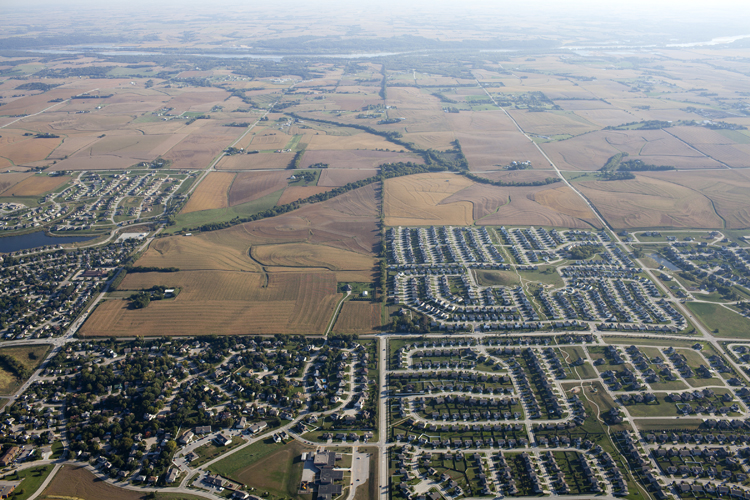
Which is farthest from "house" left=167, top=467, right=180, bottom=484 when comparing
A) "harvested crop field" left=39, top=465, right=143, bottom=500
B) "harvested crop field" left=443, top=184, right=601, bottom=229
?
"harvested crop field" left=443, top=184, right=601, bottom=229

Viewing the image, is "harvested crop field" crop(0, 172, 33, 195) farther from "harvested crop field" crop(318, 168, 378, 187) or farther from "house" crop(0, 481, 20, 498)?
"house" crop(0, 481, 20, 498)

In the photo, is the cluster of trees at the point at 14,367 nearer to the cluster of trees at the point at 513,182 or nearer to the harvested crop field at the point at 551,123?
the cluster of trees at the point at 513,182

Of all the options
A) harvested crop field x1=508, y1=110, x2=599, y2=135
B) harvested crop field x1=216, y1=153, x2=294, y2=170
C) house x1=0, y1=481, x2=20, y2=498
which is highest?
harvested crop field x1=508, y1=110, x2=599, y2=135

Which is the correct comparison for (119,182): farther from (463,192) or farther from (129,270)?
(463,192)

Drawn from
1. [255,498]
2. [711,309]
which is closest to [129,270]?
[255,498]

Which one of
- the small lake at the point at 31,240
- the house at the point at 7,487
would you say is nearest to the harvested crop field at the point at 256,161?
the small lake at the point at 31,240

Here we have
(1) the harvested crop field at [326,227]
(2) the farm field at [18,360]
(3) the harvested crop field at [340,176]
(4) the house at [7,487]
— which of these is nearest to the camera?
(4) the house at [7,487]
